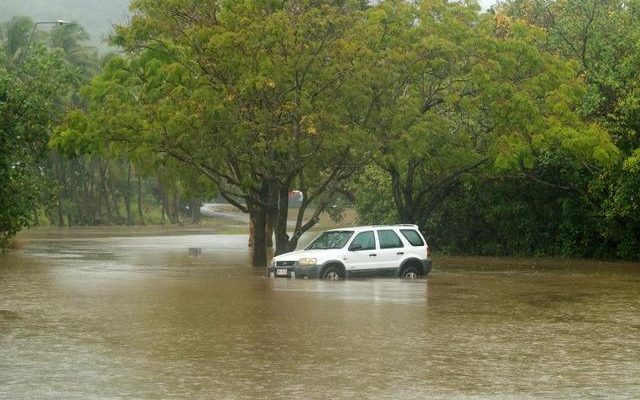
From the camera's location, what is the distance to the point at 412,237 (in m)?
29.3

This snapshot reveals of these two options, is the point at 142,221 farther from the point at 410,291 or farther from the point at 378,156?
the point at 410,291

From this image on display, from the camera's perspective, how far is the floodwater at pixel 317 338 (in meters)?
11.9

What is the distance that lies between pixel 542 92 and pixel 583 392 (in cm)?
2544

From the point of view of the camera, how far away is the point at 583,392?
11.6 meters

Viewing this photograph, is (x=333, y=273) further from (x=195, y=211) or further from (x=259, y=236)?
(x=195, y=211)

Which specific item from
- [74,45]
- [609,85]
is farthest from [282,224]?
[74,45]

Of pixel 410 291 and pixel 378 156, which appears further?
pixel 378 156

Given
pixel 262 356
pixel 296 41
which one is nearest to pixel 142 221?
pixel 296 41

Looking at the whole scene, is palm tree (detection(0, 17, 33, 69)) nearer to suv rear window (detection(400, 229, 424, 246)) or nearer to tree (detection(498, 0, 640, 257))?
tree (detection(498, 0, 640, 257))

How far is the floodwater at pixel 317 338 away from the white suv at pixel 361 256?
53cm

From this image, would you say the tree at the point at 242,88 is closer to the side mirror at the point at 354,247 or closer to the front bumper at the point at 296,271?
the side mirror at the point at 354,247

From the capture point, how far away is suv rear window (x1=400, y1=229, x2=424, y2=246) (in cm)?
2920

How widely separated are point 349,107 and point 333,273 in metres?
7.15

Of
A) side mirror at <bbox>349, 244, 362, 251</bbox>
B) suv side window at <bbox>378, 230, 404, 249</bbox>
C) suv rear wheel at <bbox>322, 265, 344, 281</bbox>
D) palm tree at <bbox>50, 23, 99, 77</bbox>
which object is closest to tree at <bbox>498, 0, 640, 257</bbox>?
suv side window at <bbox>378, 230, 404, 249</bbox>
